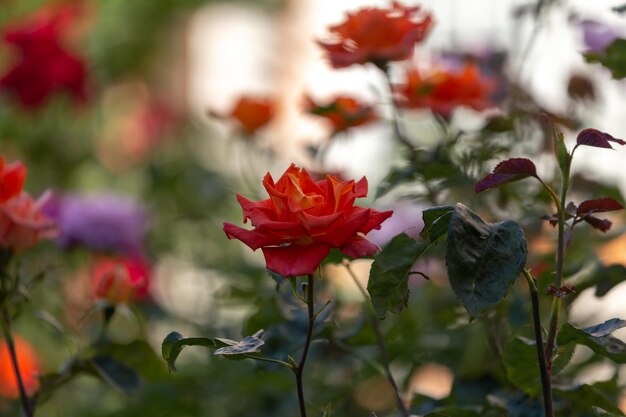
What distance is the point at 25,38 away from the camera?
5.43ft

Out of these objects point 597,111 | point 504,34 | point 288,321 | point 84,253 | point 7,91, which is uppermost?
point 288,321

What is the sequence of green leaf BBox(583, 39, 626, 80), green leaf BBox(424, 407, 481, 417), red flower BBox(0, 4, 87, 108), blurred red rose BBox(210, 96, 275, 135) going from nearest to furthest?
1. green leaf BBox(424, 407, 481, 417)
2. green leaf BBox(583, 39, 626, 80)
3. blurred red rose BBox(210, 96, 275, 135)
4. red flower BBox(0, 4, 87, 108)

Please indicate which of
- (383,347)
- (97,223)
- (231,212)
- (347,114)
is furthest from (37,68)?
(383,347)

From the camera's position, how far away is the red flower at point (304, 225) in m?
0.51

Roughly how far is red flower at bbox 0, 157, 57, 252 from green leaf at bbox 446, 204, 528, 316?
33 centimetres

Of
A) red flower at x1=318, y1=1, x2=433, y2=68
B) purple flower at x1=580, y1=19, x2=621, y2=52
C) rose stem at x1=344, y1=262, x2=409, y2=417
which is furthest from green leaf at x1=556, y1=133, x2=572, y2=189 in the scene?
purple flower at x1=580, y1=19, x2=621, y2=52

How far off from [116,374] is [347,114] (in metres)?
0.34

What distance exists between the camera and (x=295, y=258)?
1.69 feet

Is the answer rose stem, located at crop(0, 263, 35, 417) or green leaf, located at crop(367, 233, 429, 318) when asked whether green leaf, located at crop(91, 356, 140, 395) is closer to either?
rose stem, located at crop(0, 263, 35, 417)

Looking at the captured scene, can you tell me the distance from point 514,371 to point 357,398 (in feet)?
1.93

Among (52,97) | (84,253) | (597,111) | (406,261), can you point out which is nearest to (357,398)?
(597,111)

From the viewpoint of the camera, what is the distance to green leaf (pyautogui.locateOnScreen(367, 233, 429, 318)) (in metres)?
0.50

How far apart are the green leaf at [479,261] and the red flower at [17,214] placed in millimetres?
327

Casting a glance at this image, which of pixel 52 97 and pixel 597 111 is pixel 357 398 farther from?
pixel 52 97
